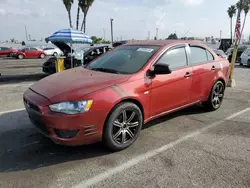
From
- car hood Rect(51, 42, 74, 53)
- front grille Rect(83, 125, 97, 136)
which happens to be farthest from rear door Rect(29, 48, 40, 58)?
front grille Rect(83, 125, 97, 136)

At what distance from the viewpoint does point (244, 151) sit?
139 inches

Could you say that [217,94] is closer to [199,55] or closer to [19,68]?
[199,55]

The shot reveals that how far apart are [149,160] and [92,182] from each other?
0.87m

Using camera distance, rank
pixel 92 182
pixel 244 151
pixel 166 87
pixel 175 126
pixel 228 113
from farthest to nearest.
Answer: pixel 228 113 < pixel 175 126 < pixel 166 87 < pixel 244 151 < pixel 92 182

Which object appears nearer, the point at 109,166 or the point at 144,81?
the point at 109,166

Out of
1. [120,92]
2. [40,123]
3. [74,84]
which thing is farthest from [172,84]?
[40,123]

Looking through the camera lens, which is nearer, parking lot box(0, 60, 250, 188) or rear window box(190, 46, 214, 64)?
parking lot box(0, 60, 250, 188)

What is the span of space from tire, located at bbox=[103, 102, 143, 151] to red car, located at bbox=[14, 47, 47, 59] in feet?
81.4

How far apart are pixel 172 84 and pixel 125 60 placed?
3.04ft

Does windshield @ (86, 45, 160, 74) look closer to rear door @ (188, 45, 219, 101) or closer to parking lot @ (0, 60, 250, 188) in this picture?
rear door @ (188, 45, 219, 101)

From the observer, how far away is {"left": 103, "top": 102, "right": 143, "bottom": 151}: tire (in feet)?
10.9

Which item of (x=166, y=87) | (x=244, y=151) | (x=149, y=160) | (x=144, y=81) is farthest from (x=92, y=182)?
(x=244, y=151)

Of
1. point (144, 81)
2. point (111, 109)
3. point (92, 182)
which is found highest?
point (144, 81)

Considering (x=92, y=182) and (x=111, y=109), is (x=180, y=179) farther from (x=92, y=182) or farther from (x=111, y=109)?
(x=111, y=109)
